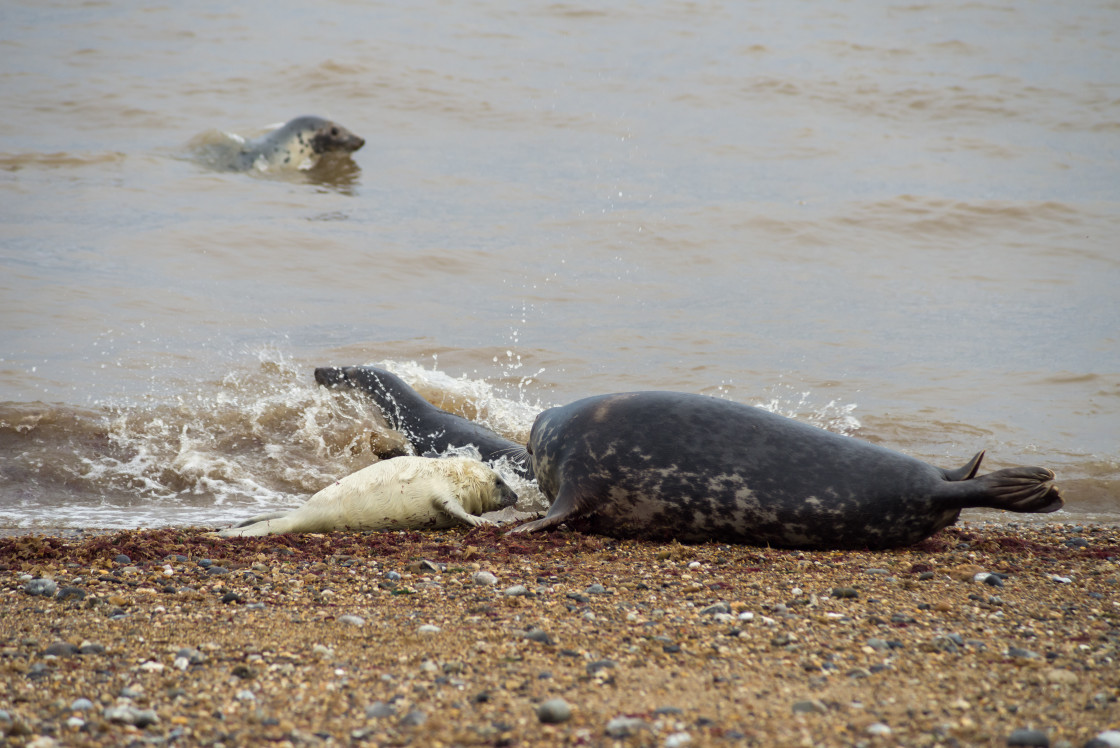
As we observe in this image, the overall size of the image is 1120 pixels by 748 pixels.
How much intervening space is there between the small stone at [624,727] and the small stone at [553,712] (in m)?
0.10

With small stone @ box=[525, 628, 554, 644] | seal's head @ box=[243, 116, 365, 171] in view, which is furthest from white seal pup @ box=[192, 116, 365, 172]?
small stone @ box=[525, 628, 554, 644]

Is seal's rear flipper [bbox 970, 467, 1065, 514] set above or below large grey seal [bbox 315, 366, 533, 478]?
above

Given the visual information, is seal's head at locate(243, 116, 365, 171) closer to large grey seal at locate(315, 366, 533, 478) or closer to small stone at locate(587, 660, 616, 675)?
large grey seal at locate(315, 366, 533, 478)

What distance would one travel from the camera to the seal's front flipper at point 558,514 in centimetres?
423

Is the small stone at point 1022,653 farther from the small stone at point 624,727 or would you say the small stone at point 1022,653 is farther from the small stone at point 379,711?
the small stone at point 379,711

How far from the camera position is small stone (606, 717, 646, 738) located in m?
2.08

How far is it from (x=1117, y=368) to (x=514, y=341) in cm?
547

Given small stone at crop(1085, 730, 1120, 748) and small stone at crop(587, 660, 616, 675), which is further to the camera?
small stone at crop(587, 660, 616, 675)

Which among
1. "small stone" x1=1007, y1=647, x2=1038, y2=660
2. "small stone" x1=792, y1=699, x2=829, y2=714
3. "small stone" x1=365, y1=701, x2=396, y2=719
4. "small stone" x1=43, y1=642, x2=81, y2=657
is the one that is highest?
"small stone" x1=792, y1=699, x2=829, y2=714

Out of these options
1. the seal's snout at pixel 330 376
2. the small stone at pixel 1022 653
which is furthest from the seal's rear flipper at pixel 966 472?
the seal's snout at pixel 330 376

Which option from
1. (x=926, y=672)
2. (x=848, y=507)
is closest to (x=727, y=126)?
(x=848, y=507)

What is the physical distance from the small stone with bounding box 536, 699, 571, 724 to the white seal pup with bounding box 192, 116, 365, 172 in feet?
47.1

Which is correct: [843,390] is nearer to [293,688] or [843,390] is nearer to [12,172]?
[293,688]

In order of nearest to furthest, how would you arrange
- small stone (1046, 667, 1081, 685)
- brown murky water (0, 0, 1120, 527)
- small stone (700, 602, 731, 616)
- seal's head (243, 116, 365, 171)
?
small stone (1046, 667, 1081, 685)
small stone (700, 602, 731, 616)
brown murky water (0, 0, 1120, 527)
seal's head (243, 116, 365, 171)
